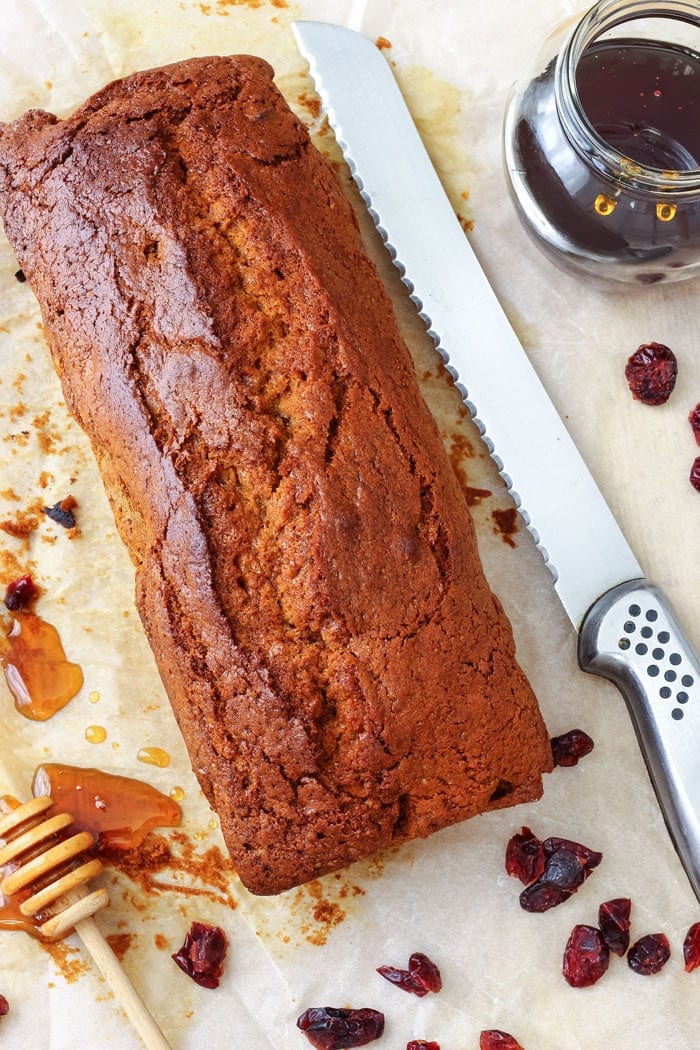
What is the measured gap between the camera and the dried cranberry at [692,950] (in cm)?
291

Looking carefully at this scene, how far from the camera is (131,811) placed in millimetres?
2963

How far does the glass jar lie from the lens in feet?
8.63

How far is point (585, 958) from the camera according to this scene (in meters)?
2.90

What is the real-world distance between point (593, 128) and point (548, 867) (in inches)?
87.3

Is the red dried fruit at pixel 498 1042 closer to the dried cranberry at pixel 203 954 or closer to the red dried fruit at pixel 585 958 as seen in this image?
the red dried fruit at pixel 585 958

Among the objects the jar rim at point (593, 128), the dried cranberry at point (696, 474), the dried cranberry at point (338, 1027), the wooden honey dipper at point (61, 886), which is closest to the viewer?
the jar rim at point (593, 128)

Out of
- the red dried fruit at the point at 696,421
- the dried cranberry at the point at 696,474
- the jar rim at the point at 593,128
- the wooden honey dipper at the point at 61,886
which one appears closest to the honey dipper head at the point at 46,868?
the wooden honey dipper at the point at 61,886

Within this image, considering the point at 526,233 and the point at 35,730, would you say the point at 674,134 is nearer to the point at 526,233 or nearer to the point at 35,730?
the point at 526,233

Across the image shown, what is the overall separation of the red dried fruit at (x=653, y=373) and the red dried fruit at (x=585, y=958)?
5.62 ft

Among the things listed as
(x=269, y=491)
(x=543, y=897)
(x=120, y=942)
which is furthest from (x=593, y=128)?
(x=120, y=942)

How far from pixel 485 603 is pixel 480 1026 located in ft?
4.56

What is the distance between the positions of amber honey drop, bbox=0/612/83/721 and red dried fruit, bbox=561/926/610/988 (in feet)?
5.75

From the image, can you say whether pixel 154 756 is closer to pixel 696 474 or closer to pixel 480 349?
pixel 480 349

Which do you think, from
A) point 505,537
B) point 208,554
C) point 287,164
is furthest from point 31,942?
point 287,164
